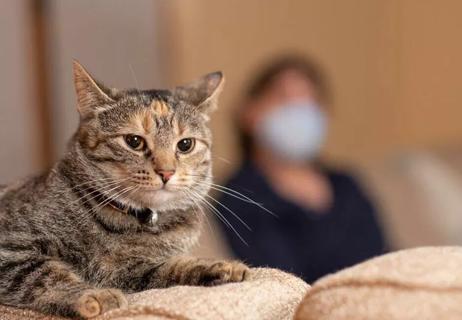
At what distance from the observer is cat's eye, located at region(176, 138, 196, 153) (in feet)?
3.99

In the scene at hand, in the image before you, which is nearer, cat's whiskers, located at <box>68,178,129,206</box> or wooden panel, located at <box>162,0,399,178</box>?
cat's whiskers, located at <box>68,178,129,206</box>

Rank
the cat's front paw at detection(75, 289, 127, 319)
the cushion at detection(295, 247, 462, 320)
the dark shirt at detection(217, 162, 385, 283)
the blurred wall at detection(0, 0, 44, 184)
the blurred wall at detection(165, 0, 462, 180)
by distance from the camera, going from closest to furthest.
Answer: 1. the cushion at detection(295, 247, 462, 320)
2. the cat's front paw at detection(75, 289, 127, 319)
3. the dark shirt at detection(217, 162, 385, 283)
4. the blurred wall at detection(0, 0, 44, 184)
5. the blurred wall at detection(165, 0, 462, 180)

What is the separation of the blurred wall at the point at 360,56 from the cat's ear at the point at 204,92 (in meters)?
1.97

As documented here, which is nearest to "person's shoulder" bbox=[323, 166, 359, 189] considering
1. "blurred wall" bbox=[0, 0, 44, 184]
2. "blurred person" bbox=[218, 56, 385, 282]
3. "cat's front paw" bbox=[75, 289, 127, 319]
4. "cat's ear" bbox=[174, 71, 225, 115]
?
"blurred person" bbox=[218, 56, 385, 282]

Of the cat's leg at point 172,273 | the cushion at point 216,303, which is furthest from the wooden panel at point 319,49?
the cushion at point 216,303

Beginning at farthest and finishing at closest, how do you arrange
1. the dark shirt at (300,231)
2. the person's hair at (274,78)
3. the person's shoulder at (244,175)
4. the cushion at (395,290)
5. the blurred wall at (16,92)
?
the blurred wall at (16,92) → the person's hair at (274,78) → the person's shoulder at (244,175) → the dark shirt at (300,231) → the cushion at (395,290)

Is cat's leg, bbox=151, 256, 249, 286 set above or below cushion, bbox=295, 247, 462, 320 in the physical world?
below

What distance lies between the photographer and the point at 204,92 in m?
1.29

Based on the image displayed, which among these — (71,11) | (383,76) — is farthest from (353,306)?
(383,76)

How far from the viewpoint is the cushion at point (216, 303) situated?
863mm

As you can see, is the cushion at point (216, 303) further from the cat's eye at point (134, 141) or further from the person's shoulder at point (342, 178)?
the person's shoulder at point (342, 178)

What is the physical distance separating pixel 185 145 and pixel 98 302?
13.9 inches

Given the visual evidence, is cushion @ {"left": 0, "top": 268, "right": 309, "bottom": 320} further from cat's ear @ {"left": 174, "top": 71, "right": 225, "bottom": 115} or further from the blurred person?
the blurred person

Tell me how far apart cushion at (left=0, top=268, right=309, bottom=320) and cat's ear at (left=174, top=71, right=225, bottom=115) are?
368 mm
